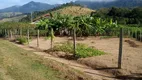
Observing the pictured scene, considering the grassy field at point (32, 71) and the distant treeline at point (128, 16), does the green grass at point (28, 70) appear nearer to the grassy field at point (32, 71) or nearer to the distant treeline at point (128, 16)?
the grassy field at point (32, 71)

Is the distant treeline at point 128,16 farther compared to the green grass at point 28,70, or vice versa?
the distant treeline at point 128,16

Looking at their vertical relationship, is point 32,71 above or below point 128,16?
below

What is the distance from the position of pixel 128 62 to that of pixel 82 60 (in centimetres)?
240

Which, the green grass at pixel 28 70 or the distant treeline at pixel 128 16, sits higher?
the distant treeline at pixel 128 16

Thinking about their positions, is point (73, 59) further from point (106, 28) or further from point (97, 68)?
point (106, 28)

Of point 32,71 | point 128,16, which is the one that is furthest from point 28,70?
point 128,16

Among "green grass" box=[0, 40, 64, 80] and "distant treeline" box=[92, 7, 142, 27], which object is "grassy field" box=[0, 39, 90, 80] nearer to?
"green grass" box=[0, 40, 64, 80]

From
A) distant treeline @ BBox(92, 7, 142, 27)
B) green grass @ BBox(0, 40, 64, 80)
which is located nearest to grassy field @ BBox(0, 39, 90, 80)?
green grass @ BBox(0, 40, 64, 80)

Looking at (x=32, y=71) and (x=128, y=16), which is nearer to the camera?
(x=32, y=71)

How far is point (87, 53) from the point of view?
1505 cm

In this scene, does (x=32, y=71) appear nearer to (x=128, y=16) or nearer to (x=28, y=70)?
(x=28, y=70)

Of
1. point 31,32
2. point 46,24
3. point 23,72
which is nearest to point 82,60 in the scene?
point 23,72

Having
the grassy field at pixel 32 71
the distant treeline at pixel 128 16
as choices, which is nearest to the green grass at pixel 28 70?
the grassy field at pixel 32 71

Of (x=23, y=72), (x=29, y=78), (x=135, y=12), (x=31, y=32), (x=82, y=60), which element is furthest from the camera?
(x=135, y=12)
